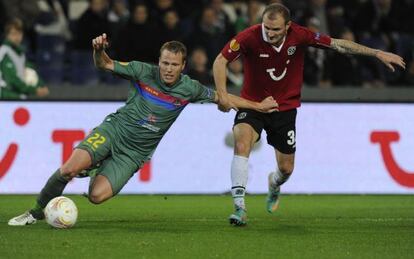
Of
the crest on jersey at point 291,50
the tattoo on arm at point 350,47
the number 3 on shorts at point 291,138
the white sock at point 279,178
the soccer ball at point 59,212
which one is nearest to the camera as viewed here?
the soccer ball at point 59,212

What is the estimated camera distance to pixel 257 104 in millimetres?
9945

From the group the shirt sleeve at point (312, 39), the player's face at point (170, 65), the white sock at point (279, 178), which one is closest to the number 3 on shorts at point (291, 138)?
the white sock at point (279, 178)

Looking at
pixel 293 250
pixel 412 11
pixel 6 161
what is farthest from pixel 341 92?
pixel 293 250

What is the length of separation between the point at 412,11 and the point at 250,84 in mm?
9246

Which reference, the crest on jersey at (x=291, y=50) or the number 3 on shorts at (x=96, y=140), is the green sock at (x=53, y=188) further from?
the crest on jersey at (x=291, y=50)

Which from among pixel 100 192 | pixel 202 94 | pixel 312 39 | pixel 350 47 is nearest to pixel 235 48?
pixel 202 94

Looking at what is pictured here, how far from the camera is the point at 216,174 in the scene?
1430cm

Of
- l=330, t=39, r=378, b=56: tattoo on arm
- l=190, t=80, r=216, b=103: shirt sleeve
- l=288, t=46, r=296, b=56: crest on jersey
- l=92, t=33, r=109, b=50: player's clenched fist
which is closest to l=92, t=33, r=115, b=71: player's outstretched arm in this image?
l=92, t=33, r=109, b=50: player's clenched fist

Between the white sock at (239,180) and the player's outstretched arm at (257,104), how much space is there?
0.51 m

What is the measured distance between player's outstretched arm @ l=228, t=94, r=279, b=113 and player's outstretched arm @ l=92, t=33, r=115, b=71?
46.1 inches

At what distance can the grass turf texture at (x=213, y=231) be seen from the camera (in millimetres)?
8078

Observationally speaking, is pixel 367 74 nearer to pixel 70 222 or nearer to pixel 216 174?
pixel 216 174

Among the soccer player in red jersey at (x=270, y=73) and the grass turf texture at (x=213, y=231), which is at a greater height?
the soccer player in red jersey at (x=270, y=73)

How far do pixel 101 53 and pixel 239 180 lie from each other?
1.81m
